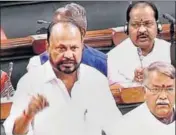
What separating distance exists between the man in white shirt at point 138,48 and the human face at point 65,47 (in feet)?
0.54

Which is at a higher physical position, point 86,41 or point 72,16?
point 72,16

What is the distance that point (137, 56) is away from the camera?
249 centimetres

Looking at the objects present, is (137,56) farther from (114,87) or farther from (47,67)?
(47,67)

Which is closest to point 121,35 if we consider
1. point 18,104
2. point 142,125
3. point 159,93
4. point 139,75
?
point 139,75

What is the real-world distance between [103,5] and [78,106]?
491 millimetres

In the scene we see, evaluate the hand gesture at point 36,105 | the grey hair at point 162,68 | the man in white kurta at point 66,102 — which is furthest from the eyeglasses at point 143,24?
the hand gesture at point 36,105

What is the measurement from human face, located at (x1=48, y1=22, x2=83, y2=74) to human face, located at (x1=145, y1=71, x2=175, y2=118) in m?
0.36

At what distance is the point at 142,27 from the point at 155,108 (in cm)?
39

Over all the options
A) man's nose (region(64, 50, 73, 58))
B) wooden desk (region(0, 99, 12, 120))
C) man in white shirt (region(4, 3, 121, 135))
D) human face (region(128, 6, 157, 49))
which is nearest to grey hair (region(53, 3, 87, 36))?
man in white shirt (region(4, 3, 121, 135))

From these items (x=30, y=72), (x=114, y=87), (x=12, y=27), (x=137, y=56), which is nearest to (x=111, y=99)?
(x=114, y=87)

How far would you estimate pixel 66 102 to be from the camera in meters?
2.45

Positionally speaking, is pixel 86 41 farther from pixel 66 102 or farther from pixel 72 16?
pixel 66 102

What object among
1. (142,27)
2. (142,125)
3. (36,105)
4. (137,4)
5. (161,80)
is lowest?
(142,125)

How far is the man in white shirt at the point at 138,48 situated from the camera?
247cm
